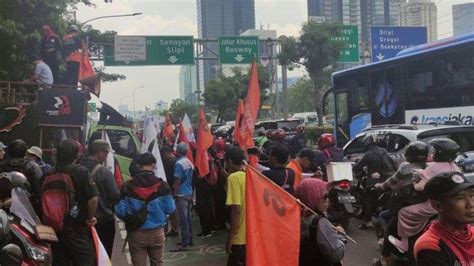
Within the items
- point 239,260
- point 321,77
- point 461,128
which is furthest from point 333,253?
point 321,77

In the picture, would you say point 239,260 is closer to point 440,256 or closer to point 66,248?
point 66,248

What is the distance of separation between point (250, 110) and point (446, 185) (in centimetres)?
515

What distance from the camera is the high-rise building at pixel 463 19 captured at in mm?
30328

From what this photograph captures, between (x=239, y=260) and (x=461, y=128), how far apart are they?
16.1 ft

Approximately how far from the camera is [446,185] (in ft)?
7.51

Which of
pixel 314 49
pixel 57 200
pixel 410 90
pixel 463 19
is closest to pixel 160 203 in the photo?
pixel 57 200

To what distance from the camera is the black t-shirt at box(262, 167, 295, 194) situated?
16.2 feet

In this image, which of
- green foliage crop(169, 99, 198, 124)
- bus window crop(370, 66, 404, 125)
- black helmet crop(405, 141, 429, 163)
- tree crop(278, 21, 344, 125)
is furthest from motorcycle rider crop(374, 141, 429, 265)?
green foliage crop(169, 99, 198, 124)

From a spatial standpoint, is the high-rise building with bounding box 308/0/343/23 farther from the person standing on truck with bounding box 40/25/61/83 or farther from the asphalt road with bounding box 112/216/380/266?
the asphalt road with bounding box 112/216/380/266

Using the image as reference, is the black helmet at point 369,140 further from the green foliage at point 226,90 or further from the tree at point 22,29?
the green foliage at point 226,90

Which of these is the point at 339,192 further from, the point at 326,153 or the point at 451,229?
the point at 451,229

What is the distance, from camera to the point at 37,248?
13.2 feet

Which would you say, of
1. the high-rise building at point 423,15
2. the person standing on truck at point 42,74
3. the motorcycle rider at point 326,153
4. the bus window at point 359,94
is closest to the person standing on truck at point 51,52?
the person standing on truck at point 42,74

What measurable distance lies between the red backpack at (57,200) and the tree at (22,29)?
8.87 metres
